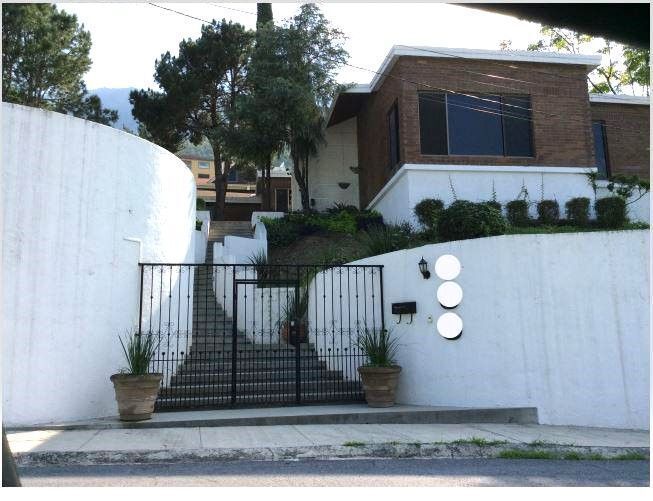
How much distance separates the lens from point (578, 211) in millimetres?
14648

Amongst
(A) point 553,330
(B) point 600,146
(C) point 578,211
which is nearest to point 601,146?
(B) point 600,146

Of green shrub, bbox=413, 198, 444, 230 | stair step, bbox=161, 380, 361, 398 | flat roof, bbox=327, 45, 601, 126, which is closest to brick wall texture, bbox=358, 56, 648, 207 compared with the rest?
flat roof, bbox=327, 45, 601, 126

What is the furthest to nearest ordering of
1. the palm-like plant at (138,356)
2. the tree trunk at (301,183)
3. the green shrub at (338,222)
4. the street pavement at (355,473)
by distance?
the tree trunk at (301,183) < the green shrub at (338,222) < the palm-like plant at (138,356) < the street pavement at (355,473)

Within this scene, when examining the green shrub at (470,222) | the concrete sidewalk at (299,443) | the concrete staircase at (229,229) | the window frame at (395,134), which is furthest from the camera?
the concrete staircase at (229,229)

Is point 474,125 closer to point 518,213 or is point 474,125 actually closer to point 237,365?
point 518,213

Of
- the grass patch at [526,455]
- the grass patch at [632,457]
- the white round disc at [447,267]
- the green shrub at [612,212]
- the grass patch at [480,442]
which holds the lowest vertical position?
the grass patch at [632,457]

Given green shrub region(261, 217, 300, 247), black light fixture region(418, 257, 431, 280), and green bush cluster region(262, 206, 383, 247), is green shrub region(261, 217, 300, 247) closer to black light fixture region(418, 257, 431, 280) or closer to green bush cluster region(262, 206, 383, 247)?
green bush cluster region(262, 206, 383, 247)

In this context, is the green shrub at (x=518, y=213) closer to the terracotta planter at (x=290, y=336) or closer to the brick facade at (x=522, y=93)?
the brick facade at (x=522, y=93)

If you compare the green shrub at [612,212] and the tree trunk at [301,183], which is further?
the tree trunk at [301,183]

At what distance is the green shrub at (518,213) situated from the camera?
1434 centimetres

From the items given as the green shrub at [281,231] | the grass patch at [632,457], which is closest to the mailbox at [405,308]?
the grass patch at [632,457]

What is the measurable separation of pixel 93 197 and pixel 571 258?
673 cm

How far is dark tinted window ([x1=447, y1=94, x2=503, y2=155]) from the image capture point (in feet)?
49.9

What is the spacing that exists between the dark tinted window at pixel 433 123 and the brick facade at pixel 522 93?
20cm
